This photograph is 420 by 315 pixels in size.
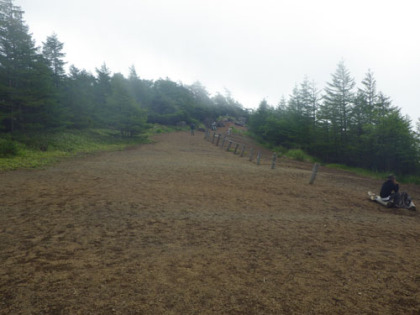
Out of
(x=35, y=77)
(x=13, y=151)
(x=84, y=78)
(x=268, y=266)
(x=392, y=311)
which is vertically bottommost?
(x=13, y=151)

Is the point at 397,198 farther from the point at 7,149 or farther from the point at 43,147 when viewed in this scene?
the point at 43,147

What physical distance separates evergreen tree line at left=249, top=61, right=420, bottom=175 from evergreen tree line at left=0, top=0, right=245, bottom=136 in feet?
67.4

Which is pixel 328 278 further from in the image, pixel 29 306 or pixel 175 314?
pixel 29 306

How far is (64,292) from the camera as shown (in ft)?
9.84

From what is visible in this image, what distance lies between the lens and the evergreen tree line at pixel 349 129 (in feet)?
64.5

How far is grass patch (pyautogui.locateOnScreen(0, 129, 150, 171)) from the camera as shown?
1204 cm

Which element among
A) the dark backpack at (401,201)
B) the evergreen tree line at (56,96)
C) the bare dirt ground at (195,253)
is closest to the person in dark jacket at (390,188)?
the dark backpack at (401,201)

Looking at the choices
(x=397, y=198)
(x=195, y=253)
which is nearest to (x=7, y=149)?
(x=195, y=253)

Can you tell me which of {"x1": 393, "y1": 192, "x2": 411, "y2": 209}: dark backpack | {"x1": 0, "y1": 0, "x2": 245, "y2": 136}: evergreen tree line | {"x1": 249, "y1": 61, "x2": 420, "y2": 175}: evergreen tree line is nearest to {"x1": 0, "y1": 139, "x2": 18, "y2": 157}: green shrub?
{"x1": 0, "y1": 0, "x2": 245, "y2": 136}: evergreen tree line

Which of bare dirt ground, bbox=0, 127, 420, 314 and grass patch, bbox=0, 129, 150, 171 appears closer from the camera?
bare dirt ground, bbox=0, 127, 420, 314

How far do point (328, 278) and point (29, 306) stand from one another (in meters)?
4.24

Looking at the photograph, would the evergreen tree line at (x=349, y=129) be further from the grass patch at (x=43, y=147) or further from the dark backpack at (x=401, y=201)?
the grass patch at (x=43, y=147)

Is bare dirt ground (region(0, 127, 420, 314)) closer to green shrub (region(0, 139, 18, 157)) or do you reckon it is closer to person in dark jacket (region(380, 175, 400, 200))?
person in dark jacket (region(380, 175, 400, 200))

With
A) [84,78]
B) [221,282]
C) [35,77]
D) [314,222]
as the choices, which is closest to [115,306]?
[221,282]
